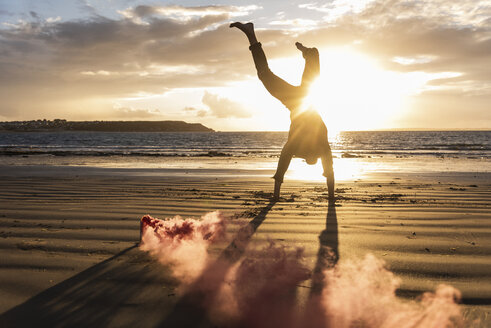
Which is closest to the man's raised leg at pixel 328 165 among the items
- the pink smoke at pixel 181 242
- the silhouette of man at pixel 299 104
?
the silhouette of man at pixel 299 104

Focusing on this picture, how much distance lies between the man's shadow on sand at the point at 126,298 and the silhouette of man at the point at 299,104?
92.6 inches

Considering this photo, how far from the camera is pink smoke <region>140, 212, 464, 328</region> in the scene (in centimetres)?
206

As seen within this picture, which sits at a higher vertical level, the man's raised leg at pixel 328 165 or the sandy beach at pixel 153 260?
the man's raised leg at pixel 328 165

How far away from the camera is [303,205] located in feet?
18.8

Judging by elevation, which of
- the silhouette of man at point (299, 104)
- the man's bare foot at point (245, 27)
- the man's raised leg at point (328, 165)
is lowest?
the man's raised leg at point (328, 165)

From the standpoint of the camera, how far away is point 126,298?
2.38 metres

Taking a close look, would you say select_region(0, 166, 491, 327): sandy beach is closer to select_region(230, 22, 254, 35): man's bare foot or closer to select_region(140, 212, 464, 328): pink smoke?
select_region(140, 212, 464, 328): pink smoke

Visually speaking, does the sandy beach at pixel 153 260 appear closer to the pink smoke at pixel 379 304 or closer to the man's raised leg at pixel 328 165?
the pink smoke at pixel 379 304

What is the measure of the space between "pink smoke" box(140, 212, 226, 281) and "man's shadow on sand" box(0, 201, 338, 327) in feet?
0.34

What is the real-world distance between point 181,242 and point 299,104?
2629mm

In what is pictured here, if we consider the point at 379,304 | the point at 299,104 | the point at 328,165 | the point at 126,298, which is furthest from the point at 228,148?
the point at 379,304

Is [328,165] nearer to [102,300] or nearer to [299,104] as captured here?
[299,104]

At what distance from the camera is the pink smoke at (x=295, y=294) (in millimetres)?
2064

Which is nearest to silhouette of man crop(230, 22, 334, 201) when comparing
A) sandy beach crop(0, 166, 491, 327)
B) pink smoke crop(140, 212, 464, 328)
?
sandy beach crop(0, 166, 491, 327)
